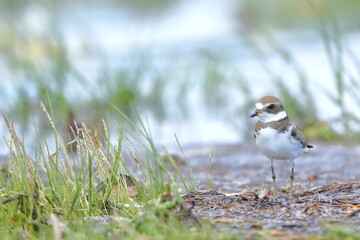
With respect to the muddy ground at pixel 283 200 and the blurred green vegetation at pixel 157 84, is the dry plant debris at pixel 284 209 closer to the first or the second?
the muddy ground at pixel 283 200

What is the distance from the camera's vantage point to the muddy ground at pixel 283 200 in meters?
4.00

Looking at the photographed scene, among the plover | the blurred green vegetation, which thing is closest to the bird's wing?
the plover

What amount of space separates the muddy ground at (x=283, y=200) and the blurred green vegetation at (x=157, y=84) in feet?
5.31

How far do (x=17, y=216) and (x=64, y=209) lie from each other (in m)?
0.28

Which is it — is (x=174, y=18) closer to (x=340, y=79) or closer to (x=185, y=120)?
(x=185, y=120)

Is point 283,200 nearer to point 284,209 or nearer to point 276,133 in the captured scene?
point 284,209

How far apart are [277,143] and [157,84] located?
6708 mm

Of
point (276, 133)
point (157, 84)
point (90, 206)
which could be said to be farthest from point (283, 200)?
point (157, 84)

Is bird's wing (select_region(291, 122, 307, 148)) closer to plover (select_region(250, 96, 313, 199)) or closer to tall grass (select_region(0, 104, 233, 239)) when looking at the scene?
plover (select_region(250, 96, 313, 199))

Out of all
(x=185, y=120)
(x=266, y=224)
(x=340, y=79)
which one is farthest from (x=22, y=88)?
(x=266, y=224)

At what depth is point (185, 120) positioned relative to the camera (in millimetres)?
11047

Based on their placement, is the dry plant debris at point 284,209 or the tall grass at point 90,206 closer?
the tall grass at point 90,206

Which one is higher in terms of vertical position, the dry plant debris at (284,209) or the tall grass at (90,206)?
the tall grass at (90,206)

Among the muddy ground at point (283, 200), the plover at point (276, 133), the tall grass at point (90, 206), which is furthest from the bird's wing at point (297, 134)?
the tall grass at point (90, 206)
